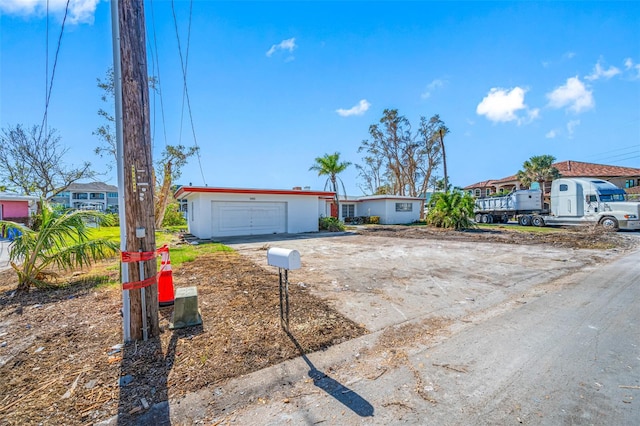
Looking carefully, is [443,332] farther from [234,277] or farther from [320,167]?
[320,167]

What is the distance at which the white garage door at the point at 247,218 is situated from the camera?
50.3 feet

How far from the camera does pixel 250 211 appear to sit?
1620 cm

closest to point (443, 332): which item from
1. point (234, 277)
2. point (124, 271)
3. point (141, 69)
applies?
point (124, 271)

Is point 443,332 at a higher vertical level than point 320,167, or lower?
lower

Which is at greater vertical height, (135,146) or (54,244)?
(135,146)

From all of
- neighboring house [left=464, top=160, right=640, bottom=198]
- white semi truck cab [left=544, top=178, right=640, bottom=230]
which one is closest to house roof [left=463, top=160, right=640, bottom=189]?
neighboring house [left=464, top=160, right=640, bottom=198]

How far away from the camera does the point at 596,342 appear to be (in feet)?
10.4

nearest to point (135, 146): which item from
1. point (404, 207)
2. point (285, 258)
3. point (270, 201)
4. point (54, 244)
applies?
point (285, 258)

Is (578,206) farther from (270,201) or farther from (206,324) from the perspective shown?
(206,324)

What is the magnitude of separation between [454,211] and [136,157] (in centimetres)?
1923

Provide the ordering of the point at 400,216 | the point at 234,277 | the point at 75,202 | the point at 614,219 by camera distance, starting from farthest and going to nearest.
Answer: the point at 75,202
the point at 400,216
the point at 614,219
the point at 234,277

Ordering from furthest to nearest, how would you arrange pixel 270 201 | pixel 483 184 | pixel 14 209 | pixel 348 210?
pixel 483 184, pixel 348 210, pixel 14 209, pixel 270 201

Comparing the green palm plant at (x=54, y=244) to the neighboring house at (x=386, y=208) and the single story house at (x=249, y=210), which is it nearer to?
the single story house at (x=249, y=210)

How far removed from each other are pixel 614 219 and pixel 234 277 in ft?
67.8
